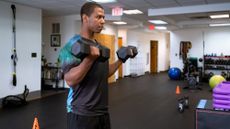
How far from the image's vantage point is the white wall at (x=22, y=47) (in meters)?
5.91

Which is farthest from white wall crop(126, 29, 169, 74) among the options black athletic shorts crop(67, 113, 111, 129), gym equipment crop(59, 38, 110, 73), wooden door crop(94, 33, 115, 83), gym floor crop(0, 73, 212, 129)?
gym equipment crop(59, 38, 110, 73)

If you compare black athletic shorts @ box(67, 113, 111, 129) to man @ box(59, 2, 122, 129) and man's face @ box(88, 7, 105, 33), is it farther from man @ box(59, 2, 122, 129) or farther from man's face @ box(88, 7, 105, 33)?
man's face @ box(88, 7, 105, 33)

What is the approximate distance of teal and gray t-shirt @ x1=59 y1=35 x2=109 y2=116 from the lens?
140 cm

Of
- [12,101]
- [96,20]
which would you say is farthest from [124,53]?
[12,101]

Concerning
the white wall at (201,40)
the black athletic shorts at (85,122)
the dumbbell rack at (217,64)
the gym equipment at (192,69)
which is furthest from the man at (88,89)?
the white wall at (201,40)

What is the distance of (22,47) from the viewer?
21.2 ft

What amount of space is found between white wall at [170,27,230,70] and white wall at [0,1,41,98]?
7787mm

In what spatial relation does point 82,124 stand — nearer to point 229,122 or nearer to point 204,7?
point 229,122

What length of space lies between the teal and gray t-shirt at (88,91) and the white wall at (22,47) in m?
5.12

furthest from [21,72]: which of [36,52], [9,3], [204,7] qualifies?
[204,7]

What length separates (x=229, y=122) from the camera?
2219 millimetres

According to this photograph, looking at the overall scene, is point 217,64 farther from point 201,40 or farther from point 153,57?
point 153,57

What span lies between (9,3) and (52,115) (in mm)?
3173

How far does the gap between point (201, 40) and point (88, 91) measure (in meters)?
11.4
